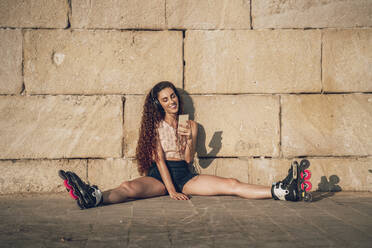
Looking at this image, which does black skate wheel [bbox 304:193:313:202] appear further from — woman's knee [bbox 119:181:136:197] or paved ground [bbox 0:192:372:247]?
woman's knee [bbox 119:181:136:197]

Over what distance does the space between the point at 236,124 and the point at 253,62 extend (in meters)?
0.90

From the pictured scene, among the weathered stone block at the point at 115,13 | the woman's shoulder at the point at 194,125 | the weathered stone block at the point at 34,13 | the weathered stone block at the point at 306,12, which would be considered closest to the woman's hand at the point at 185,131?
the woman's shoulder at the point at 194,125

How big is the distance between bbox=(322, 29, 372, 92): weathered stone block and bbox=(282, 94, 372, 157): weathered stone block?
168 millimetres

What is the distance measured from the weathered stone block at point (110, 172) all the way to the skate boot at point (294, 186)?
192 centimetres

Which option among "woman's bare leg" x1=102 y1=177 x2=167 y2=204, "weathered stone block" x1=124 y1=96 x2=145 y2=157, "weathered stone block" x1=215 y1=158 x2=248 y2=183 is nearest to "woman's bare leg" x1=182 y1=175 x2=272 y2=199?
"woman's bare leg" x1=102 y1=177 x2=167 y2=204

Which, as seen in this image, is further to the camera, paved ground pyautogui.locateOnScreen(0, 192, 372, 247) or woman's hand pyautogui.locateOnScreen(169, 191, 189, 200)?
woman's hand pyautogui.locateOnScreen(169, 191, 189, 200)

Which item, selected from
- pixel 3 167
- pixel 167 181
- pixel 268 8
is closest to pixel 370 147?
pixel 268 8

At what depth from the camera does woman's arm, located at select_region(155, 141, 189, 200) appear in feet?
13.6

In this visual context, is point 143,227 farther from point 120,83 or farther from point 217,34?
point 217,34

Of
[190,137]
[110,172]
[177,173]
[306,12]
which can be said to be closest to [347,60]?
[306,12]

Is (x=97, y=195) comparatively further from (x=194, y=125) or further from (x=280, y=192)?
(x=280, y=192)

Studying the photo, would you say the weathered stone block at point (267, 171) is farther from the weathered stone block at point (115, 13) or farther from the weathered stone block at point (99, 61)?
the weathered stone block at point (115, 13)

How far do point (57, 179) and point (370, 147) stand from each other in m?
4.36

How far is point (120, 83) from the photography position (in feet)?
15.7
